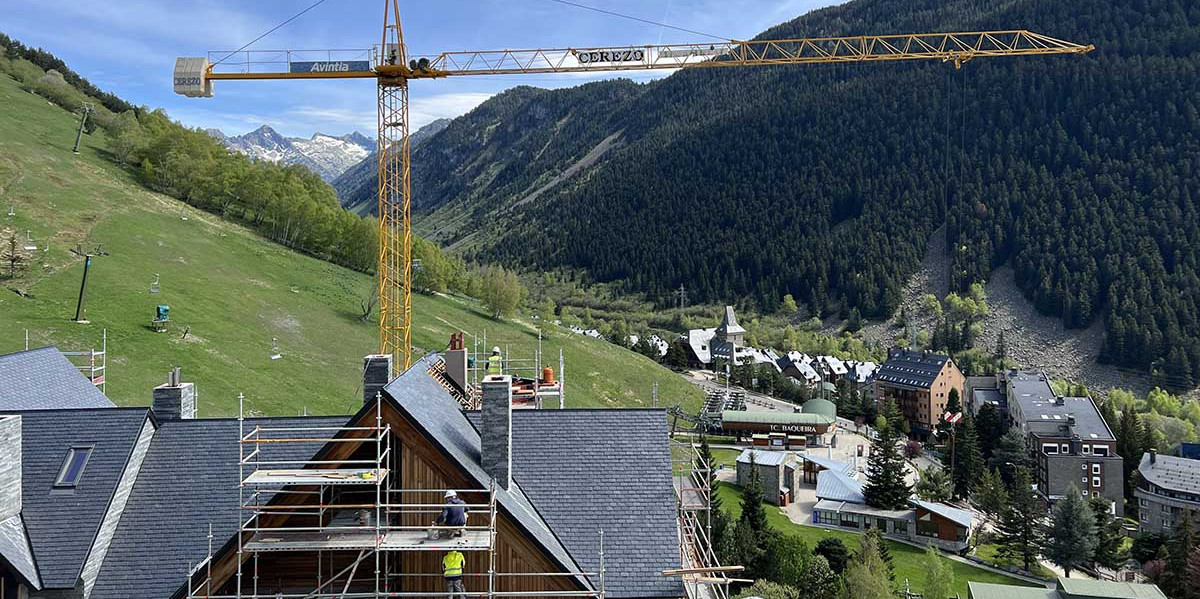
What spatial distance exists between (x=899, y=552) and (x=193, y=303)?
181ft

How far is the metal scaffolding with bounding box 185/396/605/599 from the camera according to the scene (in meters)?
13.7

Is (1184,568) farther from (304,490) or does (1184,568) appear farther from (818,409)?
(304,490)

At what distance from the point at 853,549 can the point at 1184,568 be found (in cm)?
1923

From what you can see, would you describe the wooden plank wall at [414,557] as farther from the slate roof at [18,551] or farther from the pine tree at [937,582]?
the pine tree at [937,582]

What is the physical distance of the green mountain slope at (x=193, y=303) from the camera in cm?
4925

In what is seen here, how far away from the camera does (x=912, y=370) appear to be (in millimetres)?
111438

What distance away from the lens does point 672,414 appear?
87.9m

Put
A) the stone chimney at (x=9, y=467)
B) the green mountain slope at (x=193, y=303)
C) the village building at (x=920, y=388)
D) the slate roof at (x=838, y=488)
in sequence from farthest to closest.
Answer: the village building at (x=920, y=388)
the slate roof at (x=838, y=488)
the green mountain slope at (x=193, y=303)
the stone chimney at (x=9, y=467)

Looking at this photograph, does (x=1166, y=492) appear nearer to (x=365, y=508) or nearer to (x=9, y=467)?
(x=365, y=508)

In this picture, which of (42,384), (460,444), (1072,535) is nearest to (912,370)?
(1072,535)

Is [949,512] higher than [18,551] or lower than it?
lower

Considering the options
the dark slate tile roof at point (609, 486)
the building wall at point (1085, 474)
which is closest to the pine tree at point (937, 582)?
the dark slate tile roof at point (609, 486)

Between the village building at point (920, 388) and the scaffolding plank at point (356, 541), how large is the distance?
10034cm

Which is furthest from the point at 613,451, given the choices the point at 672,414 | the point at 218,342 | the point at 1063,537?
the point at 672,414
